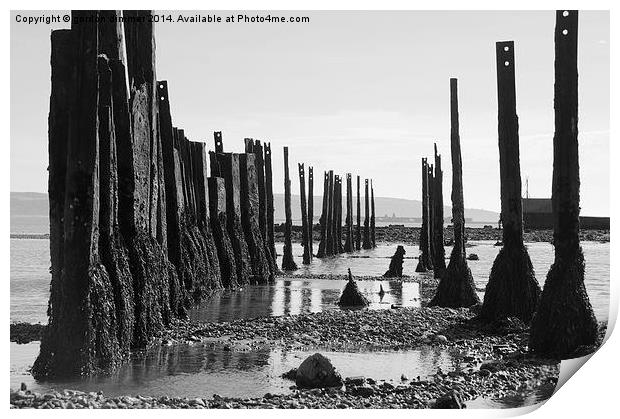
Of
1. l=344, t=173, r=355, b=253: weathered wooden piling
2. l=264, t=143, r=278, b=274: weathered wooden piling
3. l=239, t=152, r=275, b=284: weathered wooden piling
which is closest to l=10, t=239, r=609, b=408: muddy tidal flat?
l=239, t=152, r=275, b=284: weathered wooden piling

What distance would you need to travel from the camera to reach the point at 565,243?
10.7 meters

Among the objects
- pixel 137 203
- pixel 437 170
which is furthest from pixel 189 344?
pixel 437 170

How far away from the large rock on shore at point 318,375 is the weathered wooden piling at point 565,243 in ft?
9.32

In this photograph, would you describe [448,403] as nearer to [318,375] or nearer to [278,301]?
[318,375]

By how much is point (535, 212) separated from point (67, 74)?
142ft

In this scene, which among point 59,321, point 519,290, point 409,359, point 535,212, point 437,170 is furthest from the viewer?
point 535,212

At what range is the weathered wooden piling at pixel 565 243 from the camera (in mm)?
10312

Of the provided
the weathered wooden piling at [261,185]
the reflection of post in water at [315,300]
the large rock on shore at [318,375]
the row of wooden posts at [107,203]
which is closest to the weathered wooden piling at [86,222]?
the row of wooden posts at [107,203]

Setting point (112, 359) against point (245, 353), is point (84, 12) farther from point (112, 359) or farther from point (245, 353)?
point (245, 353)

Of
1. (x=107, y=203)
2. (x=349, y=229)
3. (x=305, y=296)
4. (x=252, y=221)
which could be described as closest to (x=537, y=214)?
(x=349, y=229)

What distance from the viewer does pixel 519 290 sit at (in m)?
12.4

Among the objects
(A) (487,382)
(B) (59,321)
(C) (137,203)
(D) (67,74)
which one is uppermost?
(D) (67,74)

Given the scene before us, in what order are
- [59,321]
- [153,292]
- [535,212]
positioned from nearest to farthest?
[59,321] < [153,292] < [535,212]

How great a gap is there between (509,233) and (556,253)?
6.83ft
